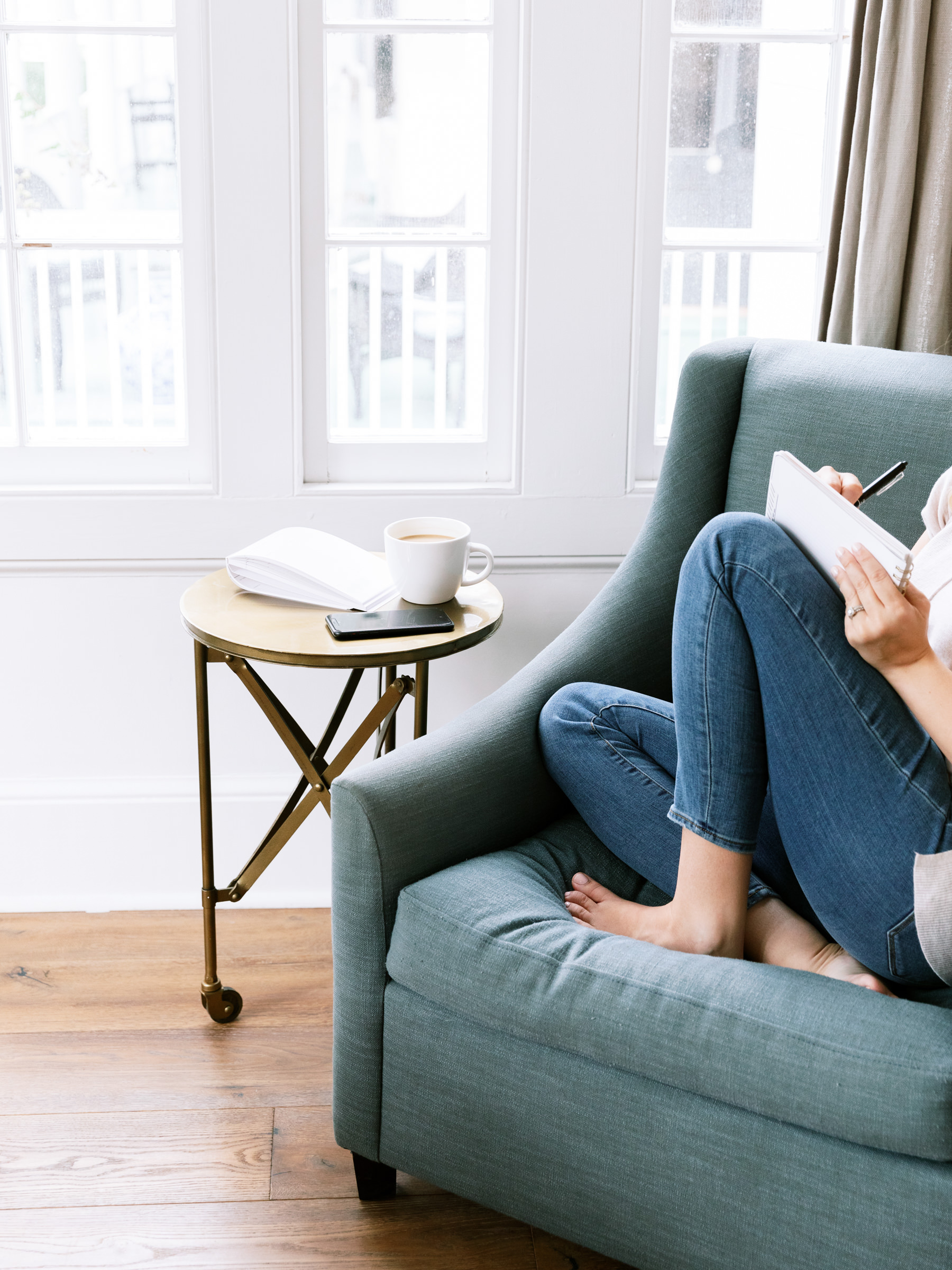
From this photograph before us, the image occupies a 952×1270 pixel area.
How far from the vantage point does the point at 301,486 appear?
200 cm

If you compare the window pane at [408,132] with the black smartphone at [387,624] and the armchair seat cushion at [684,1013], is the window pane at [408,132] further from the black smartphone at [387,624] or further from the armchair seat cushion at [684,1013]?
the armchair seat cushion at [684,1013]

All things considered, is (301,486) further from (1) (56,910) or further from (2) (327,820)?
(1) (56,910)

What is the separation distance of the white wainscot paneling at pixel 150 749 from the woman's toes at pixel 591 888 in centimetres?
73

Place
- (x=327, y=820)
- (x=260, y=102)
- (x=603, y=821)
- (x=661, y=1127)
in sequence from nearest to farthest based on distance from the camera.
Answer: (x=661, y=1127), (x=603, y=821), (x=260, y=102), (x=327, y=820)

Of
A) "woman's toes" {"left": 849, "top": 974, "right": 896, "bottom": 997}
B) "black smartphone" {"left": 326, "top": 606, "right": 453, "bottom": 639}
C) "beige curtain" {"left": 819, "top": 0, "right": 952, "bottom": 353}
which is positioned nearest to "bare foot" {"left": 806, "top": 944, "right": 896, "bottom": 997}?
"woman's toes" {"left": 849, "top": 974, "right": 896, "bottom": 997}

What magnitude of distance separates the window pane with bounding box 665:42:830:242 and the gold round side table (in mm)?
805

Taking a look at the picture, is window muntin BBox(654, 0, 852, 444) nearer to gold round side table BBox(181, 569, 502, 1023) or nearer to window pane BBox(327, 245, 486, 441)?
window pane BBox(327, 245, 486, 441)

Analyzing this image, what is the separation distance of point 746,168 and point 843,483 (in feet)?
2.89

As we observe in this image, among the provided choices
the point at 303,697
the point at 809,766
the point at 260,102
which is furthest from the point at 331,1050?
the point at 260,102

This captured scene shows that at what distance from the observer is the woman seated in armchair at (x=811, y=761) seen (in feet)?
3.73

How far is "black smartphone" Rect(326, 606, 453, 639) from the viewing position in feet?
5.00

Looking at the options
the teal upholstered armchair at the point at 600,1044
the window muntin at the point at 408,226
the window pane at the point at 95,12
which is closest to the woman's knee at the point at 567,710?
the teal upholstered armchair at the point at 600,1044

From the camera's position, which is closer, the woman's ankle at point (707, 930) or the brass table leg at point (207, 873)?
the woman's ankle at point (707, 930)

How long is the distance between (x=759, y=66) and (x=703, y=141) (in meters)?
0.15
